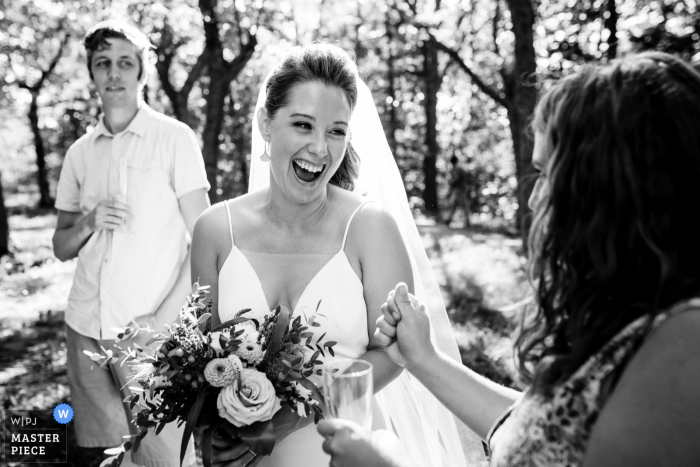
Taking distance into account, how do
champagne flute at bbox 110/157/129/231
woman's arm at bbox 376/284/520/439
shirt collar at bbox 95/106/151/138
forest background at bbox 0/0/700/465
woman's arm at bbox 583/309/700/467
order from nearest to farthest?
1. woman's arm at bbox 583/309/700/467
2. woman's arm at bbox 376/284/520/439
3. champagne flute at bbox 110/157/129/231
4. shirt collar at bbox 95/106/151/138
5. forest background at bbox 0/0/700/465

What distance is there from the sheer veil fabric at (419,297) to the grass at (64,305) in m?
0.46

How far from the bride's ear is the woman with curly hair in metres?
1.62

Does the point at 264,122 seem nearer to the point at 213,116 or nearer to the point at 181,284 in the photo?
the point at 181,284

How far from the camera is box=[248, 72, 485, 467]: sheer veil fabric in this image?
9.54 ft

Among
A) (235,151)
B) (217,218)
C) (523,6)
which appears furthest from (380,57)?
(217,218)

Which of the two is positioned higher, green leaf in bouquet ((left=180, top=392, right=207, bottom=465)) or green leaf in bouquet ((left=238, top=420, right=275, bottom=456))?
green leaf in bouquet ((left=180, top=392, right=207, bottom=465))

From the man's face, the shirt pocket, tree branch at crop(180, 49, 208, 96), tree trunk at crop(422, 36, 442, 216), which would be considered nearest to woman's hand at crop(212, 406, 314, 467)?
the shirt pocket

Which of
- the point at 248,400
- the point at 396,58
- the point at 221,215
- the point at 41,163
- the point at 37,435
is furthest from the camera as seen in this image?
the point at 41,163

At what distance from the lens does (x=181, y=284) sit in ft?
12.5

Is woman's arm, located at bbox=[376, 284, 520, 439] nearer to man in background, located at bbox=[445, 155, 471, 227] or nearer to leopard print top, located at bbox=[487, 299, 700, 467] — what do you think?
leopard print top, located at bbox=[487, 299, 700, 467]

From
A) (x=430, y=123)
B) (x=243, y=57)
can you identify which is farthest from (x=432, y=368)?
(x=430, y=123)

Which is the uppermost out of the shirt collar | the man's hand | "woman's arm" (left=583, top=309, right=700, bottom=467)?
the shirt collar

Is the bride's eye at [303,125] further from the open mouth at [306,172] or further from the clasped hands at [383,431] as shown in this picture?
the clasped hands at [383,431]

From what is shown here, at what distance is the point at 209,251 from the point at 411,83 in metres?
25.7
